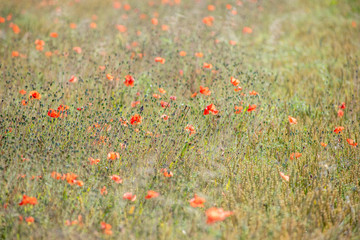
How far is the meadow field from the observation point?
227cm

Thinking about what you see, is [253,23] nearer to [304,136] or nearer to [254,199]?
[304,136]

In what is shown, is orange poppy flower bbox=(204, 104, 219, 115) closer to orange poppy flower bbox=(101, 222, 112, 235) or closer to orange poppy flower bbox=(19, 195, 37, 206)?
orange poppy flower bbox=(101, 222, 112, 235)

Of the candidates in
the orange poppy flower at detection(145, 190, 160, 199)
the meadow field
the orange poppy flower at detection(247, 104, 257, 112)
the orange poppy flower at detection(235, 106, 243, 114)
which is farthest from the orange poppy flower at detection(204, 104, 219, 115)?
the orange poppy flower at detection(145, 190, 160, 199)

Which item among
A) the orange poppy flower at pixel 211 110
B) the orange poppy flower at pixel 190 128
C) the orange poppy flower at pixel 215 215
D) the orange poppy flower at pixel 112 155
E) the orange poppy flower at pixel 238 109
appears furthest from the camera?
the orange poppy flower at pixel 238 109

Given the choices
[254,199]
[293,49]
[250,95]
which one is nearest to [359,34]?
[293,49]

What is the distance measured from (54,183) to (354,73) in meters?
4.08

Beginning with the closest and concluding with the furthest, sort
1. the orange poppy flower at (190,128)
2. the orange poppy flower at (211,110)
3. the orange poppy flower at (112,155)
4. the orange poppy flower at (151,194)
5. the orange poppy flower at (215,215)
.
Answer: the orange poppy flower at (215,215), the orange poppy flower at (151,194), the orange poppy flower at (112,155), the orange poppy flower at (190,128), the orange poppy flower at (211,110)

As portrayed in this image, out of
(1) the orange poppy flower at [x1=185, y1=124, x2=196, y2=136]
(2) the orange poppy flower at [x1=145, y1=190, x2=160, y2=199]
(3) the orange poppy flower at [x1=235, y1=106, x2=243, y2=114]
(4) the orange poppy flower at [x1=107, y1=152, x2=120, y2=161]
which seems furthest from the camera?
(3) the orange poppy flower at [x1=235, y1=106, x2=243, y2=114]

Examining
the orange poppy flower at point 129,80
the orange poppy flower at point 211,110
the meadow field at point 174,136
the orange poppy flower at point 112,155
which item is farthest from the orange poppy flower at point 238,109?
the orange poppy flower at point 112,155

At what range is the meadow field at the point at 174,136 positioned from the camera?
227 cm

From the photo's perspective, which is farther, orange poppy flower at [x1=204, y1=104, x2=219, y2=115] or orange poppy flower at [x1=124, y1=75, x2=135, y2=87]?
orange poppy flower at [x1=124, y1=75, x2=135, y2=87]

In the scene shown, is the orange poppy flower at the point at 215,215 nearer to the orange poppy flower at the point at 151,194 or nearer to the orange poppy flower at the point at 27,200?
the orange poppy flower at the point at 151,194

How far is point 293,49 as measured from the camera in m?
5.61

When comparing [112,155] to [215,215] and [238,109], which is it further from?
[238,109]
